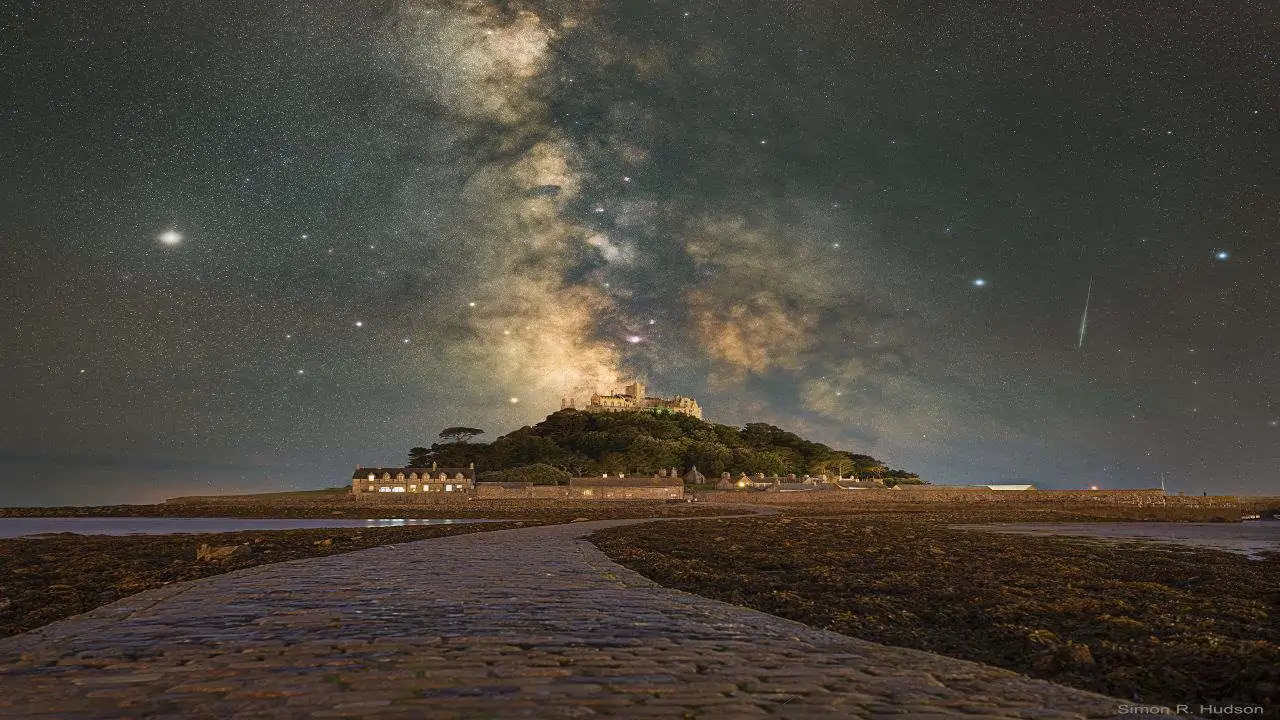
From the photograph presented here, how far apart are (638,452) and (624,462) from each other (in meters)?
4.43

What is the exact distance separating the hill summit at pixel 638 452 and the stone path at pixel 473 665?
12984 cm

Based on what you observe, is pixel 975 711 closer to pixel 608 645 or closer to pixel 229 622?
pixel 608 645

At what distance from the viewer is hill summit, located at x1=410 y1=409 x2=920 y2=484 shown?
150000 mm

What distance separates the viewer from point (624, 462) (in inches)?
5787

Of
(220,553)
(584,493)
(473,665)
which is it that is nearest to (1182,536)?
(220,553)

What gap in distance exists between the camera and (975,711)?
6.29 metres

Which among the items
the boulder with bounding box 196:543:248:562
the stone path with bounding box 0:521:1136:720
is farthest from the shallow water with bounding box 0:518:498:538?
the stone path with bounding box 0:521:1136:720

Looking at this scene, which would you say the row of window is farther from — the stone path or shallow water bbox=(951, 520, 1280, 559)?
the stone path

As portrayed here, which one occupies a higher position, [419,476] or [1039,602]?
[1039,602]

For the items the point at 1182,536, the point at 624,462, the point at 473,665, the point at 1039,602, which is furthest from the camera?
the point at 624,462

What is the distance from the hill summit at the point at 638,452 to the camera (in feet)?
492

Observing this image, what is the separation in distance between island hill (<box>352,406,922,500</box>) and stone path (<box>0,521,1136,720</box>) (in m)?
100

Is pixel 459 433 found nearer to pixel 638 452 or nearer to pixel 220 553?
pixel 638 452

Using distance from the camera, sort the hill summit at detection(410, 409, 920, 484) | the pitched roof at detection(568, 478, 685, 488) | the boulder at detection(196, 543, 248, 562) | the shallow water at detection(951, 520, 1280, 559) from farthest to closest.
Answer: the hill summit at detection(410, 409, 920, 484) → the pitched roof at detection(568, 478, 685, 488) → the shallow water at detection(951, 520, 1280, 559) → the boulder at detection(196, 543, 248, 562)
